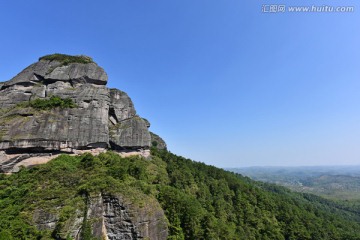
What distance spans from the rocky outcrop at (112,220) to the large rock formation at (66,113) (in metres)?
12.2

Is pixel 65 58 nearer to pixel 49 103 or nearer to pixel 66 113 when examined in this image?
pixel 49 103

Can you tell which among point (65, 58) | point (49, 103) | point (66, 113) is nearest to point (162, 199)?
point (66, 113)

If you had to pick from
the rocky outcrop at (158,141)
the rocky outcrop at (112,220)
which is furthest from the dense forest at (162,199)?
the rocky outcrop at (158,141)

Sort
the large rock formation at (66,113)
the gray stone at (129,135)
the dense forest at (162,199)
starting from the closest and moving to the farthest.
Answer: the dense forest at (162,199) < the large rock formation at (66,113) < the gray stone at (129,135)

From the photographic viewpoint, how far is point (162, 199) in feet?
94.4

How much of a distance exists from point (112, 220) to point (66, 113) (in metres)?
18.6

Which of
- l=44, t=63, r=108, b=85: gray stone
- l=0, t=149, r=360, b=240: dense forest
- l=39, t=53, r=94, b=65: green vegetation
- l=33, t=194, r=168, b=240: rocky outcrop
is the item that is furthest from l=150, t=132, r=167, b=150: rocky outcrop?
l=33, t=194, r=168, b=240: rocky outcrop

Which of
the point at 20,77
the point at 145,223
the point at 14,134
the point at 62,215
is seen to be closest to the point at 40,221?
the point at 62,215

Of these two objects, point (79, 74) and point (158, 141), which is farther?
point (158, 141)

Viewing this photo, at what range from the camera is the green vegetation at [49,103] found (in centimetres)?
3212

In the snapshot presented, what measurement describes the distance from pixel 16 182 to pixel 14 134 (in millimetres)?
7141

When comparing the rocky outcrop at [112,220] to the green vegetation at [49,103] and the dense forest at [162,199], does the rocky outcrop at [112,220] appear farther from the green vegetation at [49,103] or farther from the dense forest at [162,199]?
the green vegetation at [49,103]

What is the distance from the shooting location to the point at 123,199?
2252 cm

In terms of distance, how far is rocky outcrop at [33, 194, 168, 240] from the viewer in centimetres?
1991
